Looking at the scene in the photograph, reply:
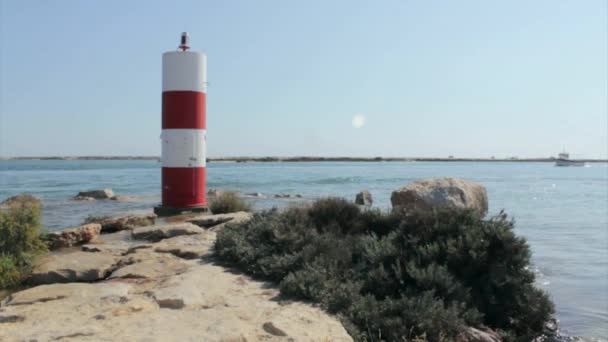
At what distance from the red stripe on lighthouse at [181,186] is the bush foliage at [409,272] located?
12.9ft

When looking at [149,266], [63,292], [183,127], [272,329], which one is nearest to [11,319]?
[63,292]

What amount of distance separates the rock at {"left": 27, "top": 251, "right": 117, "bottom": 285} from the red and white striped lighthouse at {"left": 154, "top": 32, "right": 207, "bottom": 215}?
4.56 metres

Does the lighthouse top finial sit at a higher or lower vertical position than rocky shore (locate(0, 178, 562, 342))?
higher

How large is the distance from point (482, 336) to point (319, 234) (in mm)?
2589

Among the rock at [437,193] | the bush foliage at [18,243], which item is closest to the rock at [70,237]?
the bush foliage at [18,243]

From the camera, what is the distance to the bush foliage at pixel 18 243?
5.64 m

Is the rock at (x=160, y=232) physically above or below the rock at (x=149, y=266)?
above

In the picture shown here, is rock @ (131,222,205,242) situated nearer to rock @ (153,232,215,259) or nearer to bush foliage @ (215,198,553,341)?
rock @ (153,232,215,259)

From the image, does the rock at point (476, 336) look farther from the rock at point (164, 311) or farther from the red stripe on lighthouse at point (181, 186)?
the red stripe on lighthouse at point (181, 186)

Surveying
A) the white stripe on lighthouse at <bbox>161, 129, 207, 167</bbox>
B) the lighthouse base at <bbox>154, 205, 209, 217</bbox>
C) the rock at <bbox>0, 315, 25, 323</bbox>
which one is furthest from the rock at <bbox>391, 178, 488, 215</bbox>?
the rock at <bbox>0, 315, 25, 323</bbox>

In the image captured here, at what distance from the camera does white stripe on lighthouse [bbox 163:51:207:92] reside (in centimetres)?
1062

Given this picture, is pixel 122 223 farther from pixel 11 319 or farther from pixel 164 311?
pixel 164 311

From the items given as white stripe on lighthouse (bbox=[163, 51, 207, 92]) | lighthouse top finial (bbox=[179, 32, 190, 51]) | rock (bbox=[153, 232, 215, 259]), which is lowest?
rock (bbox=[153, 232, 215, 259])

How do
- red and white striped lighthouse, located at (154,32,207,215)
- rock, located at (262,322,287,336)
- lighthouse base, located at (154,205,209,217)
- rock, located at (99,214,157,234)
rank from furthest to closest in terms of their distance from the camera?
lighthouse base, located at (154,205,209,217) < red and white striped lighthouse, located at (154,32,207,215) < rock, located at (99,214,157,234) < rock, located at (262,322,287,336)
